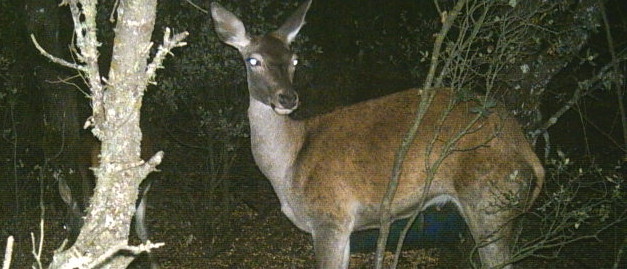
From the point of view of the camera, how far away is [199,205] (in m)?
10.3

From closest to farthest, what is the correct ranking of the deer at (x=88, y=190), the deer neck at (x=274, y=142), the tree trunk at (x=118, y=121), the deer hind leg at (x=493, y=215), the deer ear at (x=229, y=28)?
the tree trunk at (x=118, y=121) → the deer hind leg at (x=493, y=215) → the deer neck at (x=274, y=142) → the deer ear at (x=229, y=28) → the deer at (x=88, y=190)

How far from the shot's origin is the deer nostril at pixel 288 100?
6246 millimetres

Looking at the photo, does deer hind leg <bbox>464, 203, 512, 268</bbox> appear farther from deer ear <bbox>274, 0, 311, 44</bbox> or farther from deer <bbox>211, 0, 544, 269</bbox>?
deer ear <bbox>274, 0, 311, 44</bbox>

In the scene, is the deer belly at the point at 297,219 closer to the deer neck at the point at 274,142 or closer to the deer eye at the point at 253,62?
the deer neck at the point at 274,142

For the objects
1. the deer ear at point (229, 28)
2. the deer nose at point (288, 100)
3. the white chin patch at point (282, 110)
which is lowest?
the white chin patch at point (282, 110)

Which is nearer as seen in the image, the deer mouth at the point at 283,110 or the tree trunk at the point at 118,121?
the tree trunk at the point at 118,121

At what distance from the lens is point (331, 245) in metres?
6.30

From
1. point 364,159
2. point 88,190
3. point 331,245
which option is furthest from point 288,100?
point 88,190

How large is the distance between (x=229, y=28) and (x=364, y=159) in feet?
4.99

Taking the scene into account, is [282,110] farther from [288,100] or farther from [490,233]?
[490,233]

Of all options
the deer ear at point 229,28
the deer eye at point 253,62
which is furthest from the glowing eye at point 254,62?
the deer ear at point 229,28

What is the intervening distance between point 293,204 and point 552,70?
87.6 inches

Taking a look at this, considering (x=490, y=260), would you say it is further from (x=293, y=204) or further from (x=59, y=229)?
(x=59, y=229)

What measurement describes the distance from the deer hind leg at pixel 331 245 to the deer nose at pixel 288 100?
907mm
